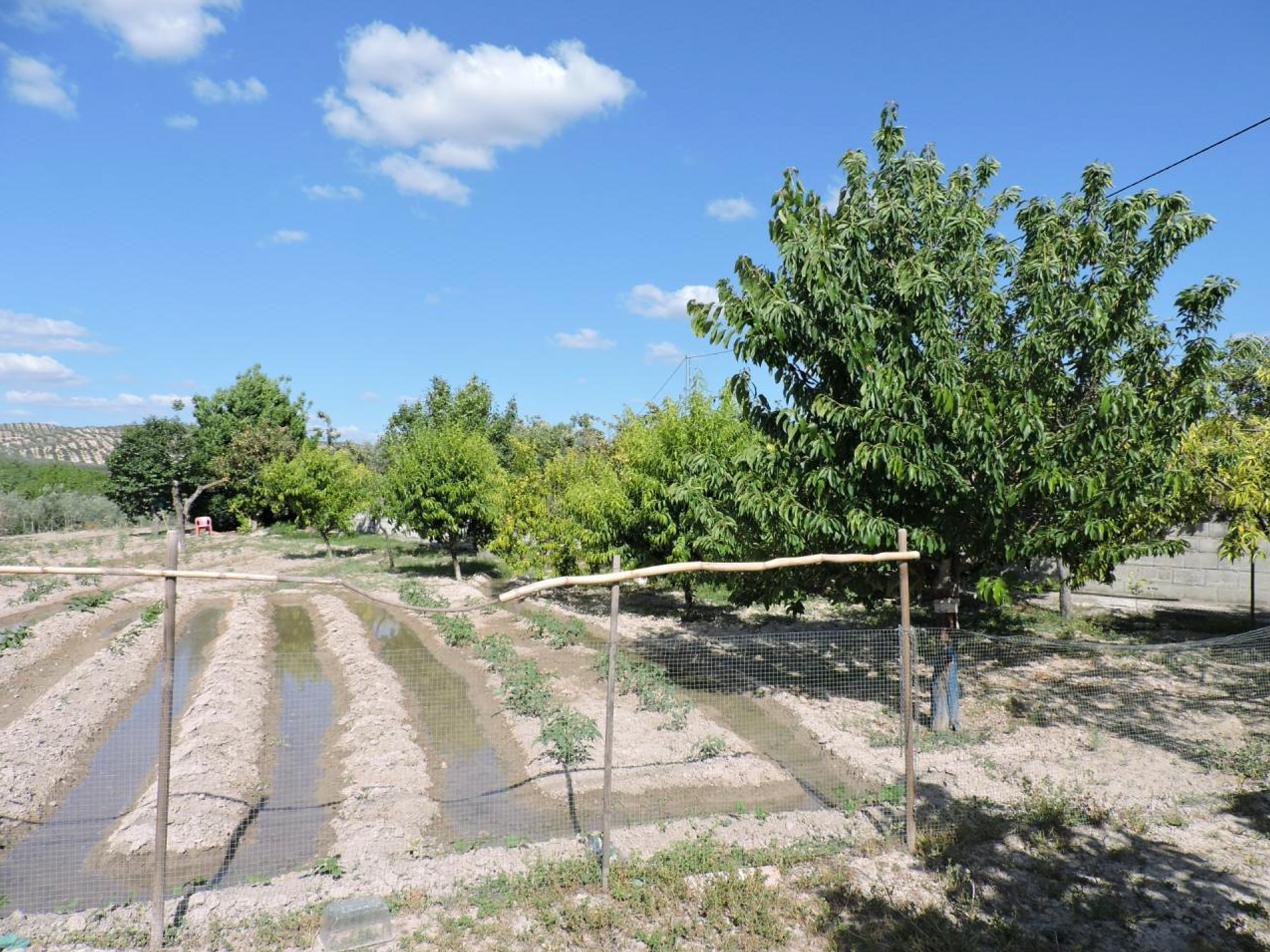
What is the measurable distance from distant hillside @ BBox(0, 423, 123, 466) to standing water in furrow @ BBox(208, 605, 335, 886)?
88.4 metres

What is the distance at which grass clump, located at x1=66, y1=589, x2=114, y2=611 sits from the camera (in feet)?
57.3

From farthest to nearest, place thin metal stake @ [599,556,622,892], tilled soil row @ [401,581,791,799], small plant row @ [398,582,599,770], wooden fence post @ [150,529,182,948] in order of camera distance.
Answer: small plant row @ [398,582,599,770] < tilled soil row @ [401,581,791,799] < thin metal stake @ [599,556,622,892] < wooden fence post @ [150,529,182,948]

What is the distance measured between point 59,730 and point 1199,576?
21410mm

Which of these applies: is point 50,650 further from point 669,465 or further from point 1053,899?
point 1053,899

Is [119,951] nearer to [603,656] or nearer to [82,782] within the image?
[82,782]

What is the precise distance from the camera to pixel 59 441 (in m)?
94.8

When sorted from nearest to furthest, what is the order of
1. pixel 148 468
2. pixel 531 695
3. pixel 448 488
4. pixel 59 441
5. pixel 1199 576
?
pixel 531 695
pixel 1199 576
pixel 448 488
pixel 148 468
pixel 59 441

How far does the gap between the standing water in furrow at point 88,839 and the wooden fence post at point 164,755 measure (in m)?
0.99

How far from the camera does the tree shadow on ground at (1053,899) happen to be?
16.3 ft

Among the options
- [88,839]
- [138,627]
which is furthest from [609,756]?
[138,627]

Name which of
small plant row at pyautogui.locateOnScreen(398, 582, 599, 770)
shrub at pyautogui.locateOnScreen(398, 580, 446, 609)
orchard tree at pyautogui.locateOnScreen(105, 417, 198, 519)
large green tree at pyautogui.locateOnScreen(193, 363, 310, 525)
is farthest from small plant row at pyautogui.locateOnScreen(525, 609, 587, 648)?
orchard tree at pyautogui.locateOnScreen(105, 417, 198, 519)

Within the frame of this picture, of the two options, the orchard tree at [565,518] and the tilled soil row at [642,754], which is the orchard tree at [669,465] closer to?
the orchard tree at [565,518]

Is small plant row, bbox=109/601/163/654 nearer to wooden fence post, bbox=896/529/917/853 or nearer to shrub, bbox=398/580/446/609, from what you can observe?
shrub, bbox=398/580/446/609

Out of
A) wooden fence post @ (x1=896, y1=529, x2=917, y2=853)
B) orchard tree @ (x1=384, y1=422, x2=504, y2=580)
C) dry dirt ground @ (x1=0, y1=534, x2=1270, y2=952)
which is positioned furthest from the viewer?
orchard tree @ (x1=384, y1=422, x2=504, y2=580)
